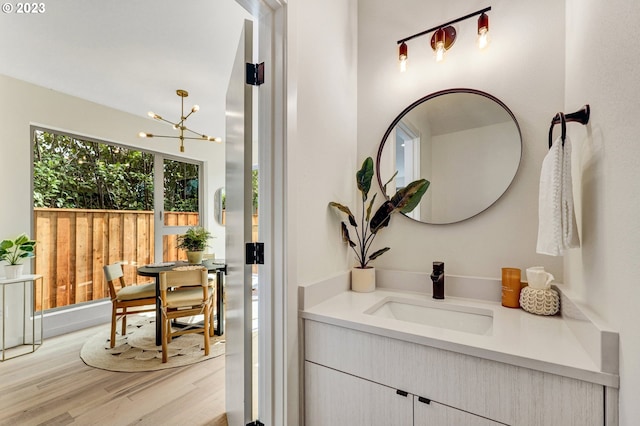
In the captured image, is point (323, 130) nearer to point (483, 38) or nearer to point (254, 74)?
point (254, 74)

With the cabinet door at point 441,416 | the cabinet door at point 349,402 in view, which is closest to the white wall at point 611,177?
the cabinet door at point 441,416

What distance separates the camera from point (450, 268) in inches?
61.5

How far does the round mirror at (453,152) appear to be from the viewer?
1452 mm

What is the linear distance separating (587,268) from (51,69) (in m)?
4.21

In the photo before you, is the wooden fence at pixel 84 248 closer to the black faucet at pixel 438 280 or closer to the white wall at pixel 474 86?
the white wall at pixel 474 86

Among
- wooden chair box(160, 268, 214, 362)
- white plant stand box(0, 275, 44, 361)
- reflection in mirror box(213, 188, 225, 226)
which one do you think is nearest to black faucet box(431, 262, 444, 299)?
wooden chair box(160, 268, 214, 362)

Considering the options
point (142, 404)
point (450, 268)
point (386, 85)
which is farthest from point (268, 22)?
point (142, 404)

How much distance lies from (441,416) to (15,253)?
3.69 meters

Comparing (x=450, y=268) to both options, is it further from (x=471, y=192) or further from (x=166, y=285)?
(x=166, y=285)

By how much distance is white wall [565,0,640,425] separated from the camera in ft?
2.16

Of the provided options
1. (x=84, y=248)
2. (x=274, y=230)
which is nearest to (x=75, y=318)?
(x=84, y=248)

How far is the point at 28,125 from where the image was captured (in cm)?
295

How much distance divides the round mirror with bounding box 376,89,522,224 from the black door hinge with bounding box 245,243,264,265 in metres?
0.89

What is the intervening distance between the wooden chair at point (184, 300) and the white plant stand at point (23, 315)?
4.20ft
